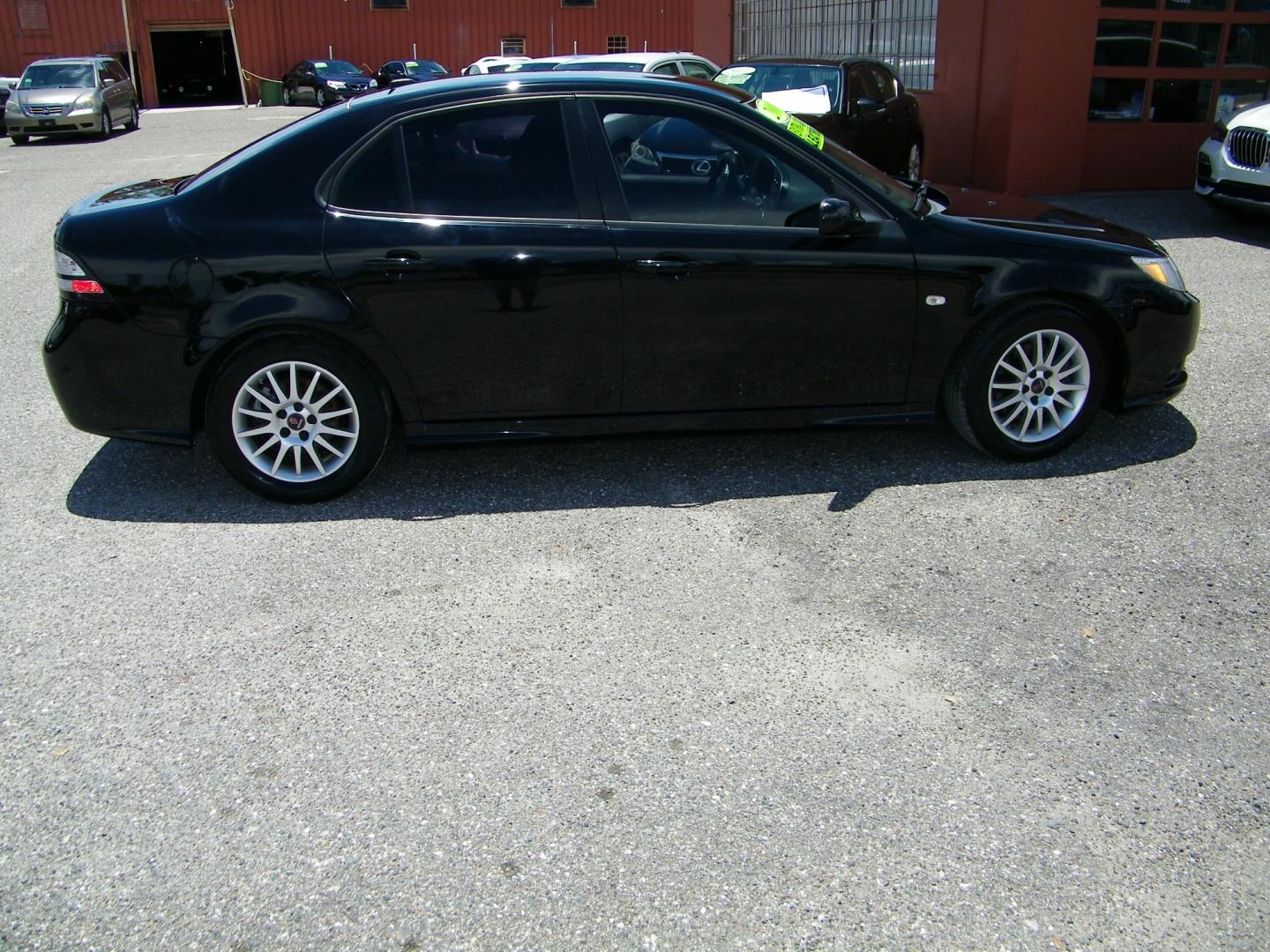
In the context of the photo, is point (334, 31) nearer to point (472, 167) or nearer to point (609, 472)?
point (472, 167)

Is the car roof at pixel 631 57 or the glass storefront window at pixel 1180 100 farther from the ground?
the car roof at pixel 631 57

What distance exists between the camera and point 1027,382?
5133mm

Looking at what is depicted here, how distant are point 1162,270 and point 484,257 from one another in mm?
2978

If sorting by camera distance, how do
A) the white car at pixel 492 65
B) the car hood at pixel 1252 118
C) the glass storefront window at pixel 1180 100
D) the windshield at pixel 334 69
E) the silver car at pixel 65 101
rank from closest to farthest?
the car hood at pixel 1252 118, the glass storefront window at pixel 1180 100, the white car at pixel 492 65, the silver car at pixel 65 101, the windshield at pixel 334 69

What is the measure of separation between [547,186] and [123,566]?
2209 mm

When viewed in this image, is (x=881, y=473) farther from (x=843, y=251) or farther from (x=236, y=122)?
(x=236, y=122)

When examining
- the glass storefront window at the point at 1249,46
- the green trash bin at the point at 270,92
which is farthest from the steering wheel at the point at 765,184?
the green trash bin at the point at 270,92

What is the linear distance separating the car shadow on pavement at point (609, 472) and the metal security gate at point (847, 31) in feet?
31.8

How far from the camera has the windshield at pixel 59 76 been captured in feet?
80.5

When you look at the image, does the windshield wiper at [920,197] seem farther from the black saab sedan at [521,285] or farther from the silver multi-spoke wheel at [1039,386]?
the silver multi-spoke wheel at [1039,386]

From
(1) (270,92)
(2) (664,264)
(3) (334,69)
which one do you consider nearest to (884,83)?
(2) (664,264)

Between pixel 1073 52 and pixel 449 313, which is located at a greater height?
pixel 1073 52

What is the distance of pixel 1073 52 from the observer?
12352 mm

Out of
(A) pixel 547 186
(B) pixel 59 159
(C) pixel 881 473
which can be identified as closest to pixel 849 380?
(C) pixel 881 473
